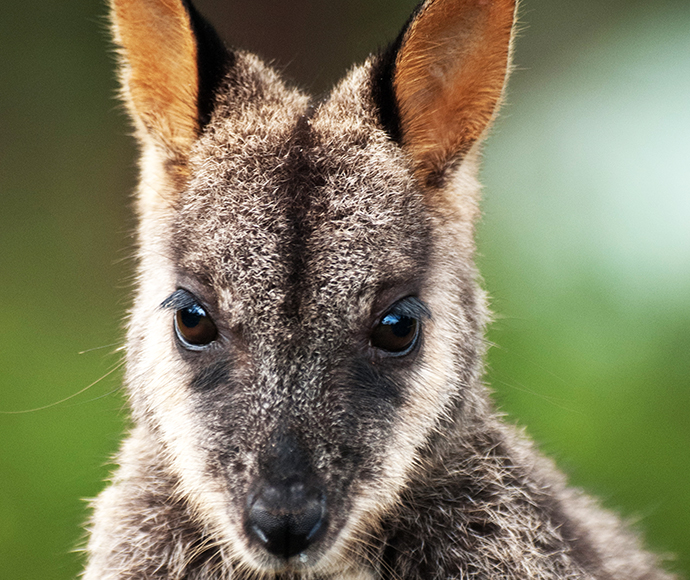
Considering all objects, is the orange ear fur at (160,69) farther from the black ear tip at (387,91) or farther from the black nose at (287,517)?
the black nose at (287,517)

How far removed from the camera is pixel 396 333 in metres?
3.29

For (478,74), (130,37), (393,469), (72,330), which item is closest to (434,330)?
(393,469)

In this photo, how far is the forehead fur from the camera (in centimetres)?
309

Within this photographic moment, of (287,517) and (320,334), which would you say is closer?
(287,517)

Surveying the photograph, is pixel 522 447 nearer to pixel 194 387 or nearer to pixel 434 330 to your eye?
pixel 434 330

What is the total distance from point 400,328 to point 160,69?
1.73 m

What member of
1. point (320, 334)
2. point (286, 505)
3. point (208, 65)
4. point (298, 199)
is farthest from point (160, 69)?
point (286, 505)

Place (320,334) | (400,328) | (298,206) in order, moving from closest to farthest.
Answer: (320,334)
(298,206)
(400,328)

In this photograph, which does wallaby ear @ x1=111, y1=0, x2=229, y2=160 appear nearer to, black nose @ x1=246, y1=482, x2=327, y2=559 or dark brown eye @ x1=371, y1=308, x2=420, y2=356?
dark brown eye @ x1=371, y1=308, x2=420, y2=356

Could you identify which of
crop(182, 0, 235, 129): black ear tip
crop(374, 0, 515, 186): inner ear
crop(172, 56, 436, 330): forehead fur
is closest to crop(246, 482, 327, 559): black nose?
crop(172, 56, 436, 330): forehead fur

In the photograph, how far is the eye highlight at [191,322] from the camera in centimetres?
325

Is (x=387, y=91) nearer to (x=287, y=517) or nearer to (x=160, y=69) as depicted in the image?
(x=160, y=69)

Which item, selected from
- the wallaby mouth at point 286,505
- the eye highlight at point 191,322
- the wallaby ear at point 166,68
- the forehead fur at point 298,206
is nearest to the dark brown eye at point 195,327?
the eye highlight at point 191,322

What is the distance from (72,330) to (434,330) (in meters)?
6.18
